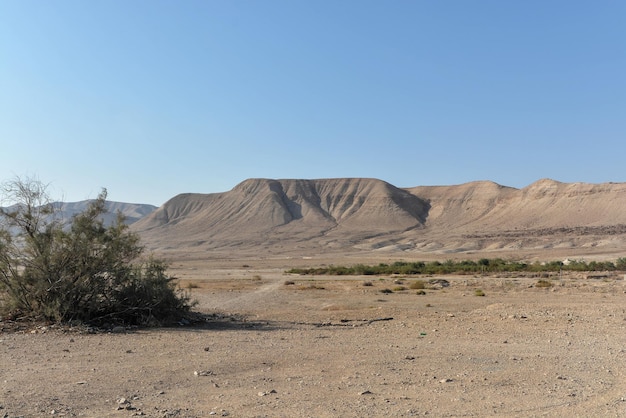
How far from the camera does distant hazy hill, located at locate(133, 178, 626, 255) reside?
112m

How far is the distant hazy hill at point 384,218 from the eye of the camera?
367ft

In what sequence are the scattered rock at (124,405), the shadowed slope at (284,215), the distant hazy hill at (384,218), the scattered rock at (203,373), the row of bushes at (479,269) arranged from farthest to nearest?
the shadowed slope at (284,215), the distant hazy hill at (384,218), the row of bushes at (479,269), the scattered rock at (203,373), the scattered rock at (124,405)

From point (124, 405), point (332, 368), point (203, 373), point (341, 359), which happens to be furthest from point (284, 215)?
point (124, 405)

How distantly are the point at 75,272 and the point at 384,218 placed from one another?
129 m

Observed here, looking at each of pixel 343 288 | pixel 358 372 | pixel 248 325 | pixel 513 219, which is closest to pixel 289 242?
pixel 513 219

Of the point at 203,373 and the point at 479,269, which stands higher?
the point at 203,373

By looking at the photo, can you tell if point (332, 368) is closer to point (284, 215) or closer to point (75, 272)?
point (75, 272)

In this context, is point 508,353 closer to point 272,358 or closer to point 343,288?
point 272,358

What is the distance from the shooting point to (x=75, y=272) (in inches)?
679

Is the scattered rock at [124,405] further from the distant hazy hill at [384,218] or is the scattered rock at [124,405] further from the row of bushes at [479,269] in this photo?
the distant hazy hill at [384,218]

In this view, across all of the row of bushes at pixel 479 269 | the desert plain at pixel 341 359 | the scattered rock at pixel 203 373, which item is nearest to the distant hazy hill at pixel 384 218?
the row of bushes at pixel 479 269

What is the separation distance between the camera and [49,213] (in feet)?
60.1

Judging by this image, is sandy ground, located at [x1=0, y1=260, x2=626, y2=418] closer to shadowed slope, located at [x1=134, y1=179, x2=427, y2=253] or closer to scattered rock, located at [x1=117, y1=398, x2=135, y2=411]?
scattered rock, located at [x1=117, y1=398, x2=135, y2=411]

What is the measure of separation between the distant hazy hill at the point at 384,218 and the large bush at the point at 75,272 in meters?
89.8
